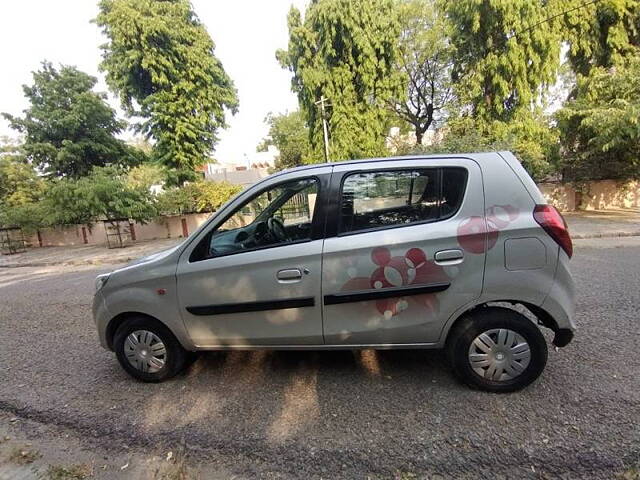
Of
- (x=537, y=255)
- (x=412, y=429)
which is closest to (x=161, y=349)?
(x=412, y=429)

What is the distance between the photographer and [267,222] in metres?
3.03

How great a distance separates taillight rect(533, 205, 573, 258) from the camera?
243 centimetres


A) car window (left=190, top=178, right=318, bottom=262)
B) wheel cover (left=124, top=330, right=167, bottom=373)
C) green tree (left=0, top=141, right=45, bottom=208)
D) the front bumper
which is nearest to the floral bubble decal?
car window (left=190, top=178, right=318, bottom=262)

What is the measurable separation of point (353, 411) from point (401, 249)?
125 cm

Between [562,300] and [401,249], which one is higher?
[401,249]

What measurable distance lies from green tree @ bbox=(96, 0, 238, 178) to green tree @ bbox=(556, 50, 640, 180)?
1636cm

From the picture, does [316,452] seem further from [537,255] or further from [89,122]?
[89,122]

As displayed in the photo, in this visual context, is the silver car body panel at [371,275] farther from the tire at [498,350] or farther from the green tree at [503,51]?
the green tree at [503,51]

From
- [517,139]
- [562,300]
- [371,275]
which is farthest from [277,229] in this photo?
[517,139]

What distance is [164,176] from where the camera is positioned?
1789cm

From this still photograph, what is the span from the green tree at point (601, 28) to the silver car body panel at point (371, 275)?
17.6 m

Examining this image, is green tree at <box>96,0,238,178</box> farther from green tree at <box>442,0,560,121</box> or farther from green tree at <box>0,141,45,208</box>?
green tree at <box>442,0,560,121</box>

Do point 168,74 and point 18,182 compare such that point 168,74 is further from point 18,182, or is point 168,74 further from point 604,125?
point 604,125

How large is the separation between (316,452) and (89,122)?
829 inches
